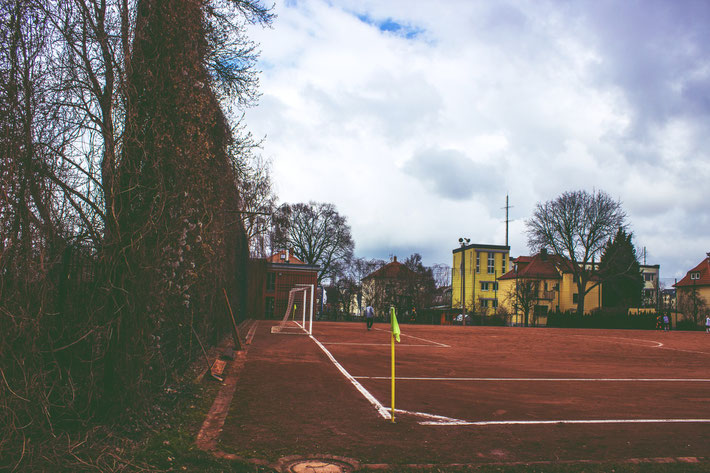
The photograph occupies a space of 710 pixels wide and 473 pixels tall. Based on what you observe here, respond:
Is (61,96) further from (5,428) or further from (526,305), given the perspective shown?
(526,305)

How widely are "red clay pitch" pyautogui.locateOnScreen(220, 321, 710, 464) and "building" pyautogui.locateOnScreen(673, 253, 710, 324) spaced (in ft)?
193

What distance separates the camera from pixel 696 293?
69500 mm

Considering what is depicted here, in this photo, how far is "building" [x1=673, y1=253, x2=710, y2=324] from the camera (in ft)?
209

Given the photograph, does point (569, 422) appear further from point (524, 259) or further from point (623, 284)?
point (524, 259)

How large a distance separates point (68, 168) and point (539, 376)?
10858 millimetres

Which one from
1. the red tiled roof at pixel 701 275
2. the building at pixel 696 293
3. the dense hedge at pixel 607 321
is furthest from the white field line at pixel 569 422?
the red tiled roof at pixel 701 275

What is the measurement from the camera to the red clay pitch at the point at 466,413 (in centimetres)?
570

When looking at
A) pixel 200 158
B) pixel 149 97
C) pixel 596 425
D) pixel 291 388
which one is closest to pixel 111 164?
pixel 149 97

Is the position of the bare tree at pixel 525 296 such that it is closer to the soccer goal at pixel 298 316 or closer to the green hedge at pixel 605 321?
the green hedge at pixel 605 321

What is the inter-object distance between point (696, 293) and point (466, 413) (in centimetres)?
7527

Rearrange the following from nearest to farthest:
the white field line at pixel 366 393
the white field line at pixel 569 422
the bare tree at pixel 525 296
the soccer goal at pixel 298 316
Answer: the white field line at pixel 569 422 → the white field line at pixel 366 393 → the soccer goal at pixel 298 316 → the bare tree at pixel 525 296

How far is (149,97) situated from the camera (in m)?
5.59

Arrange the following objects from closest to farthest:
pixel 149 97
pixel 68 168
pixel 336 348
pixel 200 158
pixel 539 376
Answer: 1. pixel 68 168
2. pixel 149 97
3. pixel 200 158
4. pixel 539 376
5. pixel 336 348

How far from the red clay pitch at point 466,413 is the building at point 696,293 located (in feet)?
193
